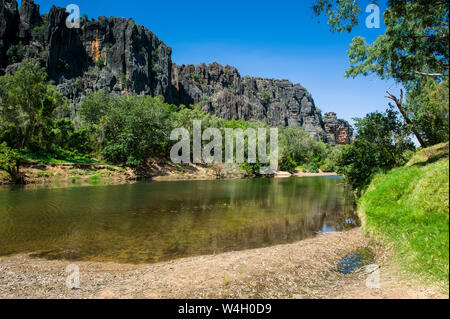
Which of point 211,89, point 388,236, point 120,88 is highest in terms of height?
point 211,89

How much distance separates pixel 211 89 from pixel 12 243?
156 metres

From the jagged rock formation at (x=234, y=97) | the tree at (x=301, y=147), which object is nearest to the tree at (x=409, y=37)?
the tree at (x=301, y=147)

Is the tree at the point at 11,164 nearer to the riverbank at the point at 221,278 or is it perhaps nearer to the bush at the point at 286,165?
the riverbank at the point at 221,278

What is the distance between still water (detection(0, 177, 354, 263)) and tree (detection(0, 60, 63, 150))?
21.8 meters

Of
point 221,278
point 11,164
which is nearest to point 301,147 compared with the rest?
point 11,164

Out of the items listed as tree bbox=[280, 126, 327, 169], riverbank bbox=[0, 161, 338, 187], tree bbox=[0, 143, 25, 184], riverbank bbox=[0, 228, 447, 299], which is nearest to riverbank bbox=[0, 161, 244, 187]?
riverbank bbox=[0, 161, 338, 187]

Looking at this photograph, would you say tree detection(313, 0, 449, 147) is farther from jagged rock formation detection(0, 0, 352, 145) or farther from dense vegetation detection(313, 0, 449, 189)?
jagged rock formation detection(0, 0, 352, 145)

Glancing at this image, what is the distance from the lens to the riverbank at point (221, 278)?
586cm

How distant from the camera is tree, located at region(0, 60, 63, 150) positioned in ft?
121

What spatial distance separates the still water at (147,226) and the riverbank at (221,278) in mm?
1327

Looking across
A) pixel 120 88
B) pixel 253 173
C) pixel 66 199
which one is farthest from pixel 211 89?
pixel 66 199

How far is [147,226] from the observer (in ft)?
45.6
